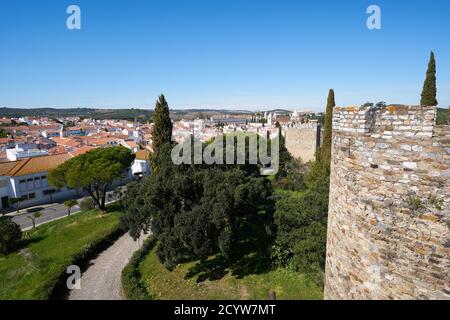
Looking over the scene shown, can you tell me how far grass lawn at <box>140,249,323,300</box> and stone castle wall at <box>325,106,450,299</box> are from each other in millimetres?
8806

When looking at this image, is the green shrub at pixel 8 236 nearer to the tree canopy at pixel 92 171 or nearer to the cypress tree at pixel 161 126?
the tree canopy at pixel 92 171

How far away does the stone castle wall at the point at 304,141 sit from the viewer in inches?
1444

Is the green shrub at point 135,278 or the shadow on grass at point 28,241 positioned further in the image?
the shadow on grass at point 28,241

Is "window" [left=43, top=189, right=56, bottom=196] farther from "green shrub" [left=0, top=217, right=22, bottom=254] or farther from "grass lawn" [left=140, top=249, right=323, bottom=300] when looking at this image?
"grass lawn" [left=140, top=249, right=323, bottom=300]

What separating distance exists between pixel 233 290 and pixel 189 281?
7.43 feet

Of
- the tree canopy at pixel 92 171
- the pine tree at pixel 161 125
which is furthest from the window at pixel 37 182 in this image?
the pine tree at pixel 161 125

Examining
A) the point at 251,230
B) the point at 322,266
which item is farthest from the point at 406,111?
the point at 251,230

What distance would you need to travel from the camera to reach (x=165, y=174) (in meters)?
14.6

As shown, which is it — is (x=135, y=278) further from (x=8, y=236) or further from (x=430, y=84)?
(x=430, y=84)

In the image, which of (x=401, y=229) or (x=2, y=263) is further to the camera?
(x=2, y=263)

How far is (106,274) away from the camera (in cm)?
1428

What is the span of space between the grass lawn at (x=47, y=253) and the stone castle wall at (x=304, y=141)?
24538 mm

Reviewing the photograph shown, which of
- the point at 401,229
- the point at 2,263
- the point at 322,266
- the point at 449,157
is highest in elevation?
the point at 449,157
